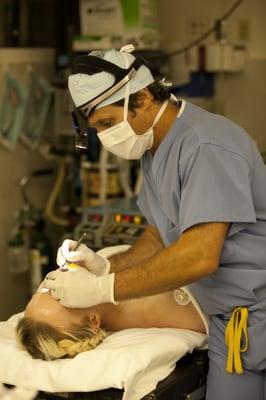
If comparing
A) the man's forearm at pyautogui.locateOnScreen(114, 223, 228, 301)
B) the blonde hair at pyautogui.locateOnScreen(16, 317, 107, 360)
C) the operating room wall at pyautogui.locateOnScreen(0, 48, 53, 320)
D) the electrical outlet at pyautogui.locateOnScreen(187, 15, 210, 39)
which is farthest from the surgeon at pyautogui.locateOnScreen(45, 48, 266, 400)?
the electrical outlet at pyautogui.locateOnScreen(187, 15, 210, 39)

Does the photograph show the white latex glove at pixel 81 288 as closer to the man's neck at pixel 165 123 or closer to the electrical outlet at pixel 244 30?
the man's neck at pixel 165 123

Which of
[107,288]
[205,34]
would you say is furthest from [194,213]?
[205,34]

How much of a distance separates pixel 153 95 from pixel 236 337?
0.71m

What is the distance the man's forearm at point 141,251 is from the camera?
89.4 inches

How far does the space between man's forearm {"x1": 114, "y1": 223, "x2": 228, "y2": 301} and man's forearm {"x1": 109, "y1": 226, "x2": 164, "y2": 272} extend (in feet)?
1.19

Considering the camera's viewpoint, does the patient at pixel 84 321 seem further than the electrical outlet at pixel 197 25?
No

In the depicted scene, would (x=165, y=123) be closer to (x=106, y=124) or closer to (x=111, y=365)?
(x=106, y=124)

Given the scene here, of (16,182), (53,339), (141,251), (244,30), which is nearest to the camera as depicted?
(53,339)

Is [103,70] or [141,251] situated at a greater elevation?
[103,70]

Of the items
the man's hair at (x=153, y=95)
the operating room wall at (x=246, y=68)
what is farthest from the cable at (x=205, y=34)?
the man's hair at (x=153, y=95)

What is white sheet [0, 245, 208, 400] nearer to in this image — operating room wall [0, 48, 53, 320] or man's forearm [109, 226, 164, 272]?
man's forearm [109, 226, 164, 272]

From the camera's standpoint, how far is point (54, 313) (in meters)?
2.08

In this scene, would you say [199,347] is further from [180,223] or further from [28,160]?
[28,160]

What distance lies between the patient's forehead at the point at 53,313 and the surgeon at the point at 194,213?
0.30 feet
